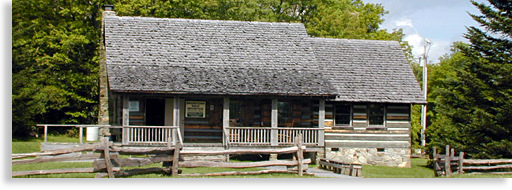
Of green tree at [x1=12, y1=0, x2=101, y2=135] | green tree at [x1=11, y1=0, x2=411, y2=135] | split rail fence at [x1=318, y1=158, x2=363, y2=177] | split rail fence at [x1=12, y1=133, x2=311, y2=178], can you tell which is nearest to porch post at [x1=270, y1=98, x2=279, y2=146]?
split rail fence at [x1=318, y1=158, x2=363, y2=177]

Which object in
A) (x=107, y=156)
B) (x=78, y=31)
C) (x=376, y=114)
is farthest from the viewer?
(x=78, y=31)

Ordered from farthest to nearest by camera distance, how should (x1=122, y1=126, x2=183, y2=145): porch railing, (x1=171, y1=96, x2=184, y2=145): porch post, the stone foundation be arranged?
the stone foundation < (x1=171, y1=96, x2=184, y2=145): porch post < (x1=122, y1=126, x2=183, y2=145): porch railing

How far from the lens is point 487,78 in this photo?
28.4 metres

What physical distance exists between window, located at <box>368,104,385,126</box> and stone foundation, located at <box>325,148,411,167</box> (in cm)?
129

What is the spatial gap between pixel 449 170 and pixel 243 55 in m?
10.8

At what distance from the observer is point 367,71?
30.7 meters

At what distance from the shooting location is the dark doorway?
27812 millimetres

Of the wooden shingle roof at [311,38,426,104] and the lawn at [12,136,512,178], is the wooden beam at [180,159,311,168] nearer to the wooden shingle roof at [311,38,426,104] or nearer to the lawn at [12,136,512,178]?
the lawn at [12,136,512,178]

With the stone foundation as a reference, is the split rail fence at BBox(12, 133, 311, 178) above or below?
above

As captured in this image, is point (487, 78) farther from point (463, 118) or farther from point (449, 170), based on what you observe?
point (449, 170)

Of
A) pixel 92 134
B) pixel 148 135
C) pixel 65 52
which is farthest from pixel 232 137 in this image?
pixel 65 52

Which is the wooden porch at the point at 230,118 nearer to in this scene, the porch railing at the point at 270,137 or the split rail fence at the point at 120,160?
the porch railing at the point at 270,137

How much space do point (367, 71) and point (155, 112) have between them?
34.4 ft

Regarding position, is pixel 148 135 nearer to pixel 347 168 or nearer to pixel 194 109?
pixel 194 109
